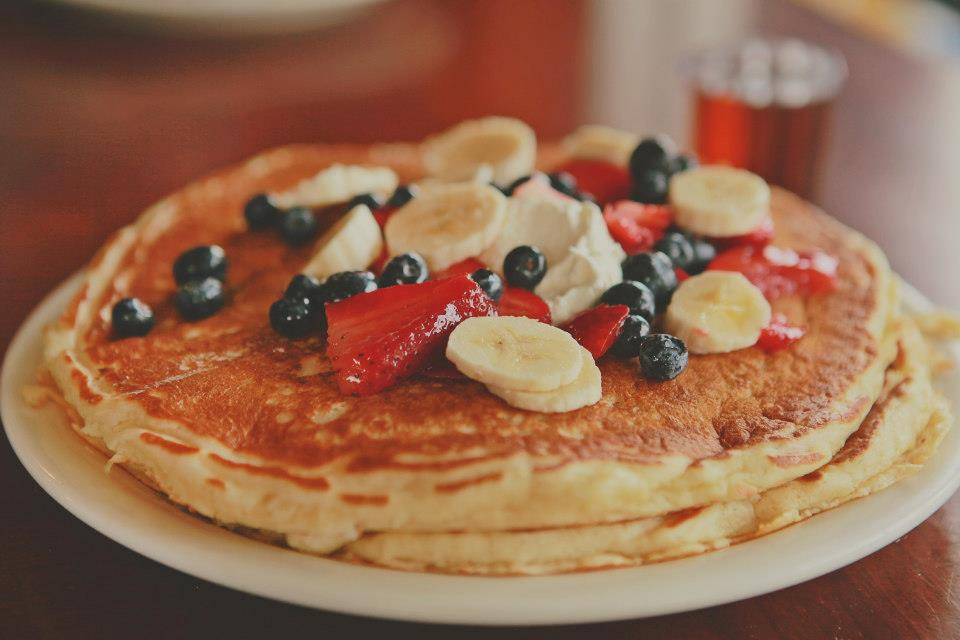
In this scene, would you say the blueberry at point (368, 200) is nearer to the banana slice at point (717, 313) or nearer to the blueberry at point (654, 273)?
the blueberry at point (654, 273)

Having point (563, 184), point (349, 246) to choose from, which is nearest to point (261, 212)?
point (349, 246)

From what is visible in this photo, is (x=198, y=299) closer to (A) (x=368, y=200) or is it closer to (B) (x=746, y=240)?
(A) (x=368, y=200)

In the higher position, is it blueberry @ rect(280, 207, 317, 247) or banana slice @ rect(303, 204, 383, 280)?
banana slice @ rect(303, 204, 383, 280)

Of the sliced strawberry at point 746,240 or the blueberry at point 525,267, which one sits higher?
the blueberry at point 525,267

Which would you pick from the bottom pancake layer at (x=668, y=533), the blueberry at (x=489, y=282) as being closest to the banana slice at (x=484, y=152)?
the blueberry at (x=489, y=282)

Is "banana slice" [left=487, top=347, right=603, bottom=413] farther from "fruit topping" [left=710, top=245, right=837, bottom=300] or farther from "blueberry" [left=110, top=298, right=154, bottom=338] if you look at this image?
"blueberry" [left=110, top=298, right=154, bottom=338]

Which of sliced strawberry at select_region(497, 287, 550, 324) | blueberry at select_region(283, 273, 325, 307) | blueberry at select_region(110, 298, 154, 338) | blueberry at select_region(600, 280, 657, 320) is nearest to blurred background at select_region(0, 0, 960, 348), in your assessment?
blueberry at select_region(110, 298, 154, 338)
